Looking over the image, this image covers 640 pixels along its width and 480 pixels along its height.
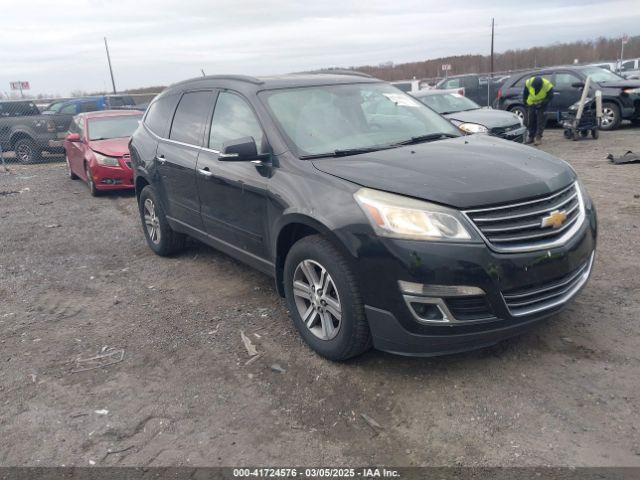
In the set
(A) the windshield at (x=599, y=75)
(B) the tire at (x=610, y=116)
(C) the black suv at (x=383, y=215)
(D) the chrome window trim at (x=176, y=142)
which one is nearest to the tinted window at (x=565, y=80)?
(A) the windshield at (x=599, y=75)

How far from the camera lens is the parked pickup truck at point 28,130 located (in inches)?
588

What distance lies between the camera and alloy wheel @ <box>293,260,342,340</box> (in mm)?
3453

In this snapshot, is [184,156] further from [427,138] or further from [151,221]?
[427,138]

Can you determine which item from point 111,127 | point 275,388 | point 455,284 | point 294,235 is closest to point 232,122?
point 294,235

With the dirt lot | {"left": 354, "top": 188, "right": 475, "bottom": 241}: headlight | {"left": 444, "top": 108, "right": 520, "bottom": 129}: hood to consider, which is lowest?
the dirt lot

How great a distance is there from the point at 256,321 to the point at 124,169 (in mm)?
6845

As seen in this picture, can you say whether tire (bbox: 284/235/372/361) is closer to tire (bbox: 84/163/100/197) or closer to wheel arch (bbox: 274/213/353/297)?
wheel arch (bbox: 274/213/353/297)

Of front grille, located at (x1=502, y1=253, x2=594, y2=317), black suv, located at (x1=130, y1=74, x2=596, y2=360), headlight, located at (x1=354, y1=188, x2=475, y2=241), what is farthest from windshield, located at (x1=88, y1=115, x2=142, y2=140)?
front grille, located at (x1=502, y1=253, x2=594, y2=317)

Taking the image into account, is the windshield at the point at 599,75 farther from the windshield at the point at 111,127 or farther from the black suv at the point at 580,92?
the windshield at the point at 111,127

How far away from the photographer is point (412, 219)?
10.00 feet

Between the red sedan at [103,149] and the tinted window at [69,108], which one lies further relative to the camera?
the tinted window at [69,108]

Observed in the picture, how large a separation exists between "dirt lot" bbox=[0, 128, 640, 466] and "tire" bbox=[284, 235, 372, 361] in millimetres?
165

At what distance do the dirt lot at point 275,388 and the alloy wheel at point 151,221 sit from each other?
36.4 inches

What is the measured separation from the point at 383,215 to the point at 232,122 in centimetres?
193
